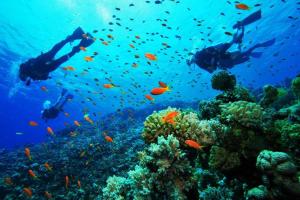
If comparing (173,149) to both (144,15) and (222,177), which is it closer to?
(222,177)

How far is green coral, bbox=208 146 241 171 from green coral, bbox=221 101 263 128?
546 mm

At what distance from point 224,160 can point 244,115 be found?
85cm

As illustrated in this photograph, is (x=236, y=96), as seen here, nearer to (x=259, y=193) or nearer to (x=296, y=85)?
(x=296, y=85)

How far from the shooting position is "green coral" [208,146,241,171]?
395 cm

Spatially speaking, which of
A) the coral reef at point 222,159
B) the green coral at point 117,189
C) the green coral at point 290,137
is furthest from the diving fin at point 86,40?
the green coral at point 290,137

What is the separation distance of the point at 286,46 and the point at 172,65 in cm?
1988

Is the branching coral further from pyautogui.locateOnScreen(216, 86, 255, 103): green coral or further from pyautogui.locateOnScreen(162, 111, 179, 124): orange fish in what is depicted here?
pyautogui.locateOnScreen(162, 111, 179, 124): orange fish

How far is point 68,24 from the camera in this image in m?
27.6

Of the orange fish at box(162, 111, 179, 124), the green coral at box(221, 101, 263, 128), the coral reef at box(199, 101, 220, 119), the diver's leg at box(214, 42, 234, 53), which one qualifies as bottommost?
the green coral at box(221, 101, 263, 128)

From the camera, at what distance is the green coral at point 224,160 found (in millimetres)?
3953

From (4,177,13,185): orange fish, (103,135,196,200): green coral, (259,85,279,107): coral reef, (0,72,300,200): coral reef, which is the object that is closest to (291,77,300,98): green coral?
(259,85,279,107): coral reef

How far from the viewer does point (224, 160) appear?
399 centimetres

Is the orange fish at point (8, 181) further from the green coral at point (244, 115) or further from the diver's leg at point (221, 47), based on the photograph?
the diver's leg at point (221, 47)

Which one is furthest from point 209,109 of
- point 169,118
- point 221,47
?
point 221,47
